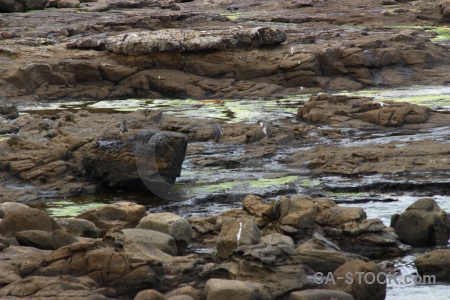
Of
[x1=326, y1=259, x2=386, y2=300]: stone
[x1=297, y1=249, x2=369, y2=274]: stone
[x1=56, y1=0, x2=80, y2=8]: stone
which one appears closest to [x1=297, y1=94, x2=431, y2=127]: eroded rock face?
[x1=297, y1=249, x2=369, y2=274]: stone

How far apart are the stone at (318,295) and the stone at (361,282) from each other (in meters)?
0.27

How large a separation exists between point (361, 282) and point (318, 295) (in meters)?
0.58

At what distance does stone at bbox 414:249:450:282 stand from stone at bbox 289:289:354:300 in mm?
1559

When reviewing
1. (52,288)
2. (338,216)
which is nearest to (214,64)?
(338,216)

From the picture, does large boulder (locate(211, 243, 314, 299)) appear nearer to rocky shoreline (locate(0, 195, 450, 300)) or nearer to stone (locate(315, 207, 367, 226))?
rocky shoreline (locate(0, 195, 450, 300))

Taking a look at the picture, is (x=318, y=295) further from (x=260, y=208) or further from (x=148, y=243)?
(x=260, y=208)

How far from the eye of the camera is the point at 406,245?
10.6 meters

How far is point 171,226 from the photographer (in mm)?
10211

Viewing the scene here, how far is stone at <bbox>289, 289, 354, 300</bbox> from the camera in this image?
8.14 metres

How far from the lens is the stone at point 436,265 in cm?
938

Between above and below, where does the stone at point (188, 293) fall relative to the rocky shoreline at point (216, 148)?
above

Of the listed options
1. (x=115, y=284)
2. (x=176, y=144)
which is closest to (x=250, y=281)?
(x=115, y=284)

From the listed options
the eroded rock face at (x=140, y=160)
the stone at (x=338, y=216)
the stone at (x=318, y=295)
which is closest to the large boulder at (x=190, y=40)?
the eroded rock face at (x=140, y=160)

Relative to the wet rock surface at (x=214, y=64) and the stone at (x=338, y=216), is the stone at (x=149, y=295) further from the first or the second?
the wet rock surface at (x=214, y=64)
